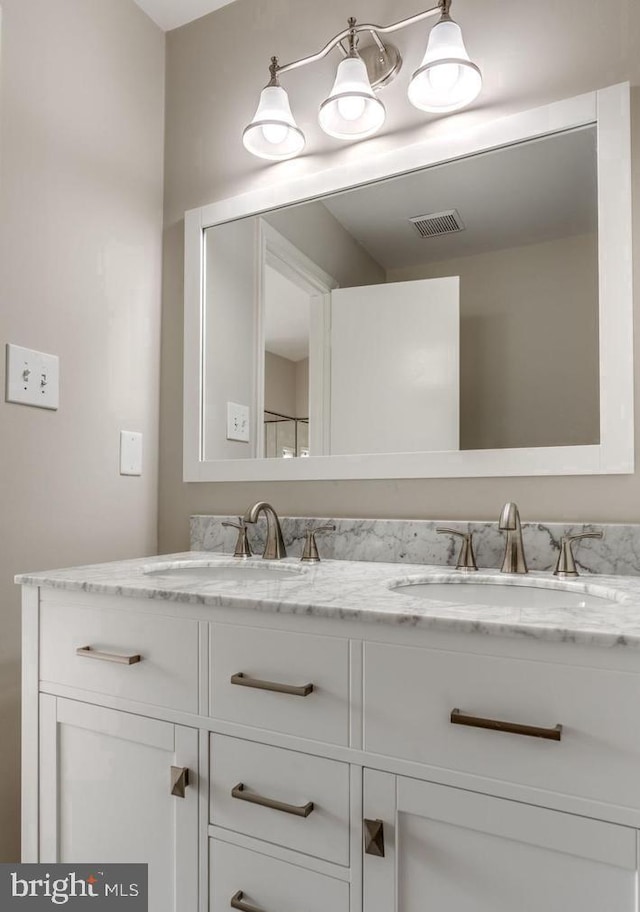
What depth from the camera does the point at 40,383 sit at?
136 cm

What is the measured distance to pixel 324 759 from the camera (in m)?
0.86

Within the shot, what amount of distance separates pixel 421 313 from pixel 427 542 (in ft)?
1.73

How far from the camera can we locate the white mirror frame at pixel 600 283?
3.83 ft

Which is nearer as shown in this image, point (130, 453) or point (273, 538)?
point (273, 538)

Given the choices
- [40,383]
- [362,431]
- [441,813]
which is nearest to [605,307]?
[362,431]

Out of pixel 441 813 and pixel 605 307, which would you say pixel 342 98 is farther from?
pixel 441 813

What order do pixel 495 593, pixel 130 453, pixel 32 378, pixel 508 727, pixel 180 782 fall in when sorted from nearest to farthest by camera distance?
pixel 508 727 → pixel 180 782 → pixel 495 593 → pixel 32 378 → pixel 130 453

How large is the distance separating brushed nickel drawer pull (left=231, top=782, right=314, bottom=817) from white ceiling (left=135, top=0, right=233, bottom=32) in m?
1.94

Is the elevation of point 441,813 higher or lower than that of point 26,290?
lower

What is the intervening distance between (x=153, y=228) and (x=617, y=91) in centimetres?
122

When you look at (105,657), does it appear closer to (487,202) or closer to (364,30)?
(487,202)

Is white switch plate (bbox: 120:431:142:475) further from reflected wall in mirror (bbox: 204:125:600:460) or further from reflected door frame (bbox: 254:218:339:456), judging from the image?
reflected door frame (bbox: 254:218:339:456)

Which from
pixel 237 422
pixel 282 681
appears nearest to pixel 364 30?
pixel 237 422

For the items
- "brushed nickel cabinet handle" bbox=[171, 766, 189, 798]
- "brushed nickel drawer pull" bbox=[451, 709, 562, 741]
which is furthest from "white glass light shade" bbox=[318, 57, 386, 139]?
"brushed nickel cabinet handle" bbox=[171, 766, 189, 798]
